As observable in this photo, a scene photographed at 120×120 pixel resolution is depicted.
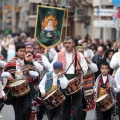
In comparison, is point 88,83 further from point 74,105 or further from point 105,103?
point 105,103

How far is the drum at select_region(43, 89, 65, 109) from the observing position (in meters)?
13.2

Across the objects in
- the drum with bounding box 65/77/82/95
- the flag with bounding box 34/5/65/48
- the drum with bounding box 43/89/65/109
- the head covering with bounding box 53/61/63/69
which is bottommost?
the drum with bounding box 43/89/65/109

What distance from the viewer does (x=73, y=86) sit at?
13.6 m

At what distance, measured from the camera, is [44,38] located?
19.6m

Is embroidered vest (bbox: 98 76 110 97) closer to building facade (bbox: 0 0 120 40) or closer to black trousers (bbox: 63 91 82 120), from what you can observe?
black trousers (bbox: 63 91 82 120)

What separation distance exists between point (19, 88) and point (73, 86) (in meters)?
1.04

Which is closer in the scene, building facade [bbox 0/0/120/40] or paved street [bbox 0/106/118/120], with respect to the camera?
paved street [bbox 0/106/118/120]

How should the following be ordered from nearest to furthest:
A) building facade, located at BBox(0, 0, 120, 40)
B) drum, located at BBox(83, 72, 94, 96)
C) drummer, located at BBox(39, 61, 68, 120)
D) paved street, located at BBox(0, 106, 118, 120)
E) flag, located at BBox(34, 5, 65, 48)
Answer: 1. drummer, located at BBox(39, 61, 68, 120)
2. drum, located at BBox(83, 72, 94, 96)
3. paved street, located at BBox(0, 106, 118, 120)
4. flag, located at BBox(34, 5, 65, 48)
5. building facade, located at BBox(0, 0, 120, 40)

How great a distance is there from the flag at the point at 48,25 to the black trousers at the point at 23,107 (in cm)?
592

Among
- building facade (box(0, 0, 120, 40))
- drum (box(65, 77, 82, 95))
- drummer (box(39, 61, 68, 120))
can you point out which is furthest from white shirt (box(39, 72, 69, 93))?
building facade (box(0, 0, 120, 40))

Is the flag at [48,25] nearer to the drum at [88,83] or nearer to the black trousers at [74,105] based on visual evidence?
the drum at [88,83]

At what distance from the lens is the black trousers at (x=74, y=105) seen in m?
14.0

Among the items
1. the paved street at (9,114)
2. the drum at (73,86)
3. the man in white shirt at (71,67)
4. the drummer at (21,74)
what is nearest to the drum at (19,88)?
the drummer at (21,74)

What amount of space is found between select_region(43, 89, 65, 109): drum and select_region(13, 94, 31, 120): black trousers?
1.30 feet
